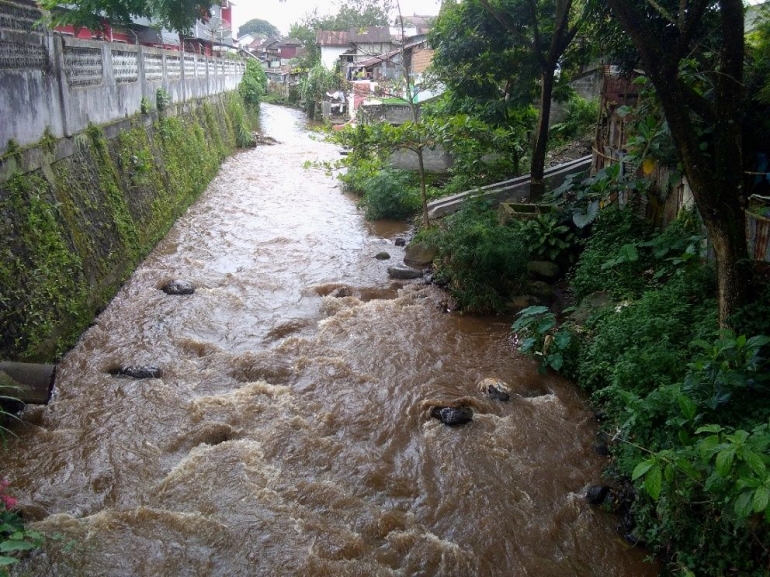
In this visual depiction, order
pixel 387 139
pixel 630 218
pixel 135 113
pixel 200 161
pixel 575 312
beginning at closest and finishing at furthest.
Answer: pixel 575 312 → pixel 630 218 → pixel 387 139 → pixel 135 113 → pixel 200 161

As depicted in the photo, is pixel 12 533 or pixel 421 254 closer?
pixel 12 533

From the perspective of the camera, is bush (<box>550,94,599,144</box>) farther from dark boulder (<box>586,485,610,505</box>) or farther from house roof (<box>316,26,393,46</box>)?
house roof (<box>316,26,393,46</box>)

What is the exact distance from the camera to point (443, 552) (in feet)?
15.8

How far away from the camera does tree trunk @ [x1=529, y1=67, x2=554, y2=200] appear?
1108cm

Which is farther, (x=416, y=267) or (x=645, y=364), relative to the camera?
(x=416, y=267)

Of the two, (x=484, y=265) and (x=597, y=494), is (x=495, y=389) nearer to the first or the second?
(x=597, y=494)

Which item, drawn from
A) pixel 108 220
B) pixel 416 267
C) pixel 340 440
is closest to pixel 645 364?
pixel 340 440

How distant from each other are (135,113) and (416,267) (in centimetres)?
640

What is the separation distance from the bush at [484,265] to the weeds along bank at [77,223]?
5193 millimetres

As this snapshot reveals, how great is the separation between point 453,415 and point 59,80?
6.96m

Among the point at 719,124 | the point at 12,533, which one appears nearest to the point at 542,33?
the point at 719,124

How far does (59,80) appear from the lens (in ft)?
28.0

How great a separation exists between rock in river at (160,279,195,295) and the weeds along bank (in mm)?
696

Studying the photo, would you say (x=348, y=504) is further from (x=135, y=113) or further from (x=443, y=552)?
(x=135, y=113)
